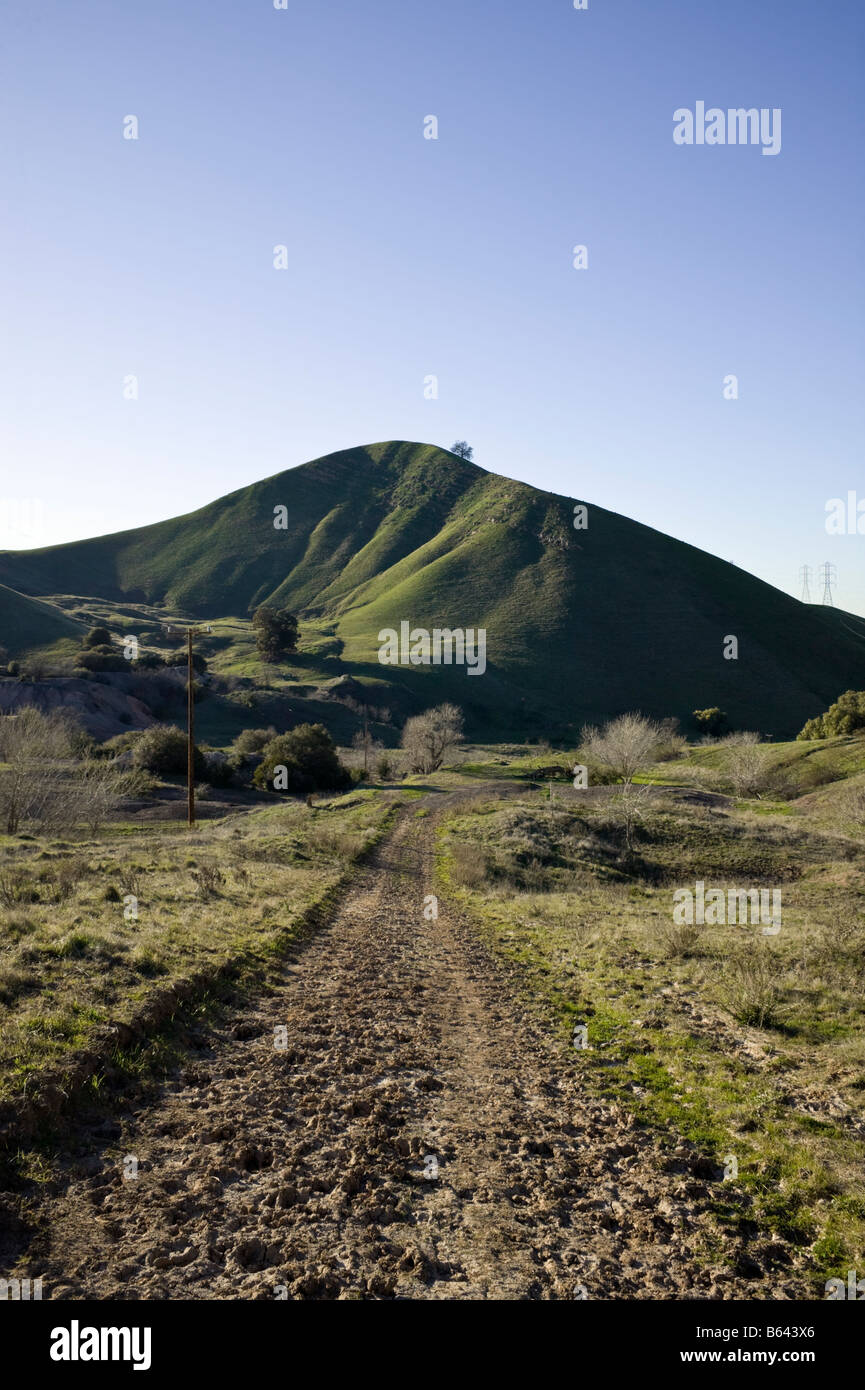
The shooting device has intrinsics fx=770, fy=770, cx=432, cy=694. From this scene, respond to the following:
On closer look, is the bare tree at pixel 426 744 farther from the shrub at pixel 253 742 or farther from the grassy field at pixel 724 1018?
the grassy field at pixel 724 1018

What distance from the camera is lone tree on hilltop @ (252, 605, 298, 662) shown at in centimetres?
11825

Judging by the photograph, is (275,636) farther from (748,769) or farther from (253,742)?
(748,769)

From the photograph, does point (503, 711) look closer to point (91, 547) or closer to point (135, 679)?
point (135, 679)

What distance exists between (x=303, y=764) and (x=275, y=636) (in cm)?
6217

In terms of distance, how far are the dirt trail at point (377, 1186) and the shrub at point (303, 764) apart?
48.6 meters

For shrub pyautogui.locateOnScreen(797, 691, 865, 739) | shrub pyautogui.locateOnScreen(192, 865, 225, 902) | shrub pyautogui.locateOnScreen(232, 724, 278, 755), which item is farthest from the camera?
shrub pyautogui.locateOnScreen(797, 691, 865, 739)

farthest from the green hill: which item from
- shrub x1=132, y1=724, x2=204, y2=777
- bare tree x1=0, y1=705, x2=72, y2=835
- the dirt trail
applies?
the dirt trail

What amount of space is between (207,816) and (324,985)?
34.9 meters

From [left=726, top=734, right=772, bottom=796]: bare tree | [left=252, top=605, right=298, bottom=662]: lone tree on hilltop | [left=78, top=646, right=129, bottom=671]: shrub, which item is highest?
[left=252, top=605, right=298, bottom=662]: lone tree on hilltop

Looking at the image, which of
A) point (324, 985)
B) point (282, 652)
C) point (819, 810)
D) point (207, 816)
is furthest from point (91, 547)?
point (324, 985)

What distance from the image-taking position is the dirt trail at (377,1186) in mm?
4887

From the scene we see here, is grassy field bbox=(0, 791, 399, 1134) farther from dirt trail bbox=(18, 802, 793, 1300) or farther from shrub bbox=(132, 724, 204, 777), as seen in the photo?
shrub bbox=(132, 724, 204, 777)

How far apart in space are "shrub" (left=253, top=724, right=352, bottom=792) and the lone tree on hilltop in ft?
191
